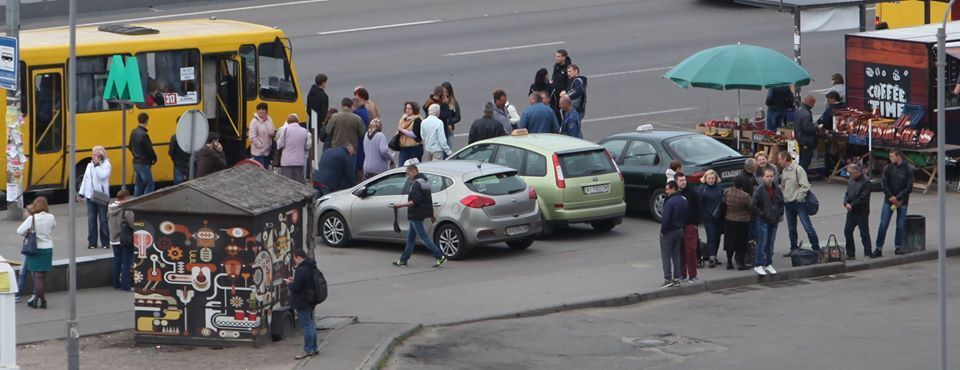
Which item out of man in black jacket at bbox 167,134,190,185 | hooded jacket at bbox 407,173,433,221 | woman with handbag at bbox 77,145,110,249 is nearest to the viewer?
hooded jacket at bbox 407,173,433,221

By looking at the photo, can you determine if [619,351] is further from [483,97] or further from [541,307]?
→ [483,97]

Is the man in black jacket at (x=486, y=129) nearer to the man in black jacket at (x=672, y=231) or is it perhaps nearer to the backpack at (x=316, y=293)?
the man in black jacket at (x=672, y=231)

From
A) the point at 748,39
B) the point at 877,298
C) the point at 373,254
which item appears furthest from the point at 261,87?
the point at 748,39

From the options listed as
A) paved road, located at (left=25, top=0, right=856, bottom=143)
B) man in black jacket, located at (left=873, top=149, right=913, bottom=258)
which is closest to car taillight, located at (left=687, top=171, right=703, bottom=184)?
man in black jacket, located at (left=873, top=149, right=913, bottom=258)

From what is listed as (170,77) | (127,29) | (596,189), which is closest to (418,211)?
(596,189)

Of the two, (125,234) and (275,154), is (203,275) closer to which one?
(125,234)

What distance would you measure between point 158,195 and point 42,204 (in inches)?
91.5

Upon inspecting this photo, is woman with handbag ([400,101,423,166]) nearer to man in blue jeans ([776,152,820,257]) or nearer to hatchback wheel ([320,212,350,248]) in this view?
hatchback wheel ([320,212,350,248])

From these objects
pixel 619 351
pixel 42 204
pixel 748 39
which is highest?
pixel 748 39

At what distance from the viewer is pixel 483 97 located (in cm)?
3175

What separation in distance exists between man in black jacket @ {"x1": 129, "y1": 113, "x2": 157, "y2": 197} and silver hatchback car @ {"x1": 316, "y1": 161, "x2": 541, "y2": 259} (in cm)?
298

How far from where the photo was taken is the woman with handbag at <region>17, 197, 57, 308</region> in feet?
60.9

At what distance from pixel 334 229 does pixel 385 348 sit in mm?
6204

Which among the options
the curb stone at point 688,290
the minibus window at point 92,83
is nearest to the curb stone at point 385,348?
the curb stone at point 688,290
